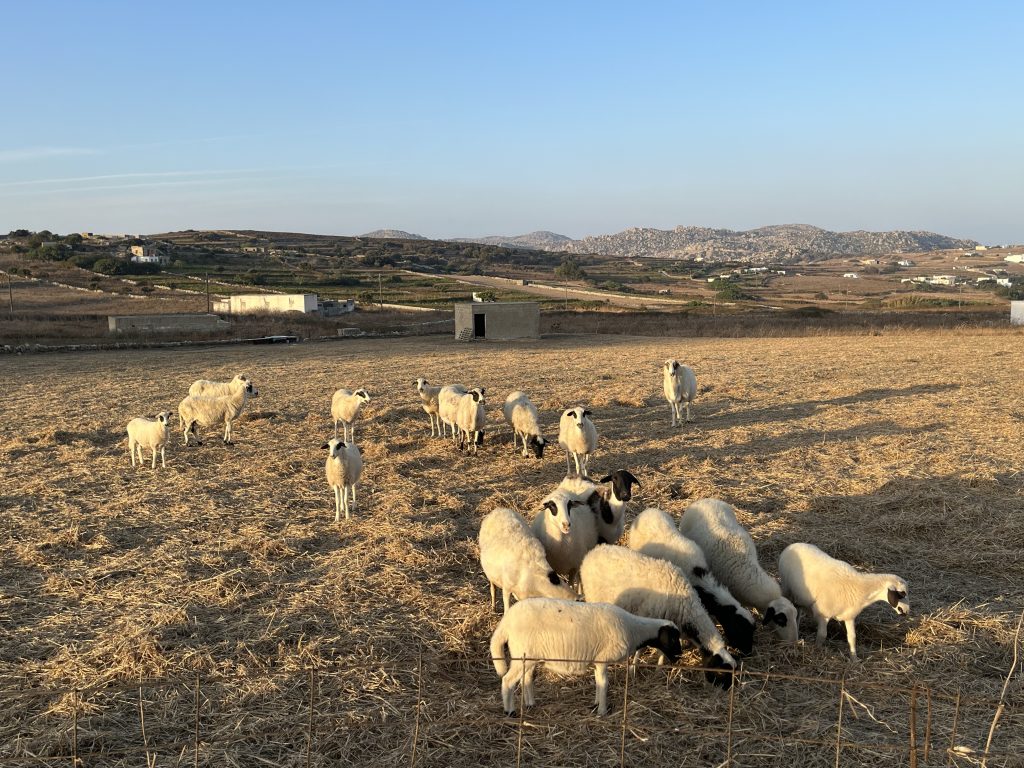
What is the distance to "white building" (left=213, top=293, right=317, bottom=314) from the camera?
236ft

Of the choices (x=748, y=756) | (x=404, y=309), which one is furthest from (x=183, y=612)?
(x=404, y=309)

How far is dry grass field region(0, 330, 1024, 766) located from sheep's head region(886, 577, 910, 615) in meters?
0.27

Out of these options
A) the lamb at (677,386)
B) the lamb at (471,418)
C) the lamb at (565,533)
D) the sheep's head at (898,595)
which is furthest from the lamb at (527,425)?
the sheep's head at (898,595)

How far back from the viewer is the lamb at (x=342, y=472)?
1102 cm

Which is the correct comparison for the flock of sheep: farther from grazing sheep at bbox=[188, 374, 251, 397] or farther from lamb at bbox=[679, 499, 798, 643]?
grazing sheep at bbox=[188, 374, 251, 397]

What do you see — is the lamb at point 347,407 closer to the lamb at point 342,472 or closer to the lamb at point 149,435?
the lamb at point 149,435

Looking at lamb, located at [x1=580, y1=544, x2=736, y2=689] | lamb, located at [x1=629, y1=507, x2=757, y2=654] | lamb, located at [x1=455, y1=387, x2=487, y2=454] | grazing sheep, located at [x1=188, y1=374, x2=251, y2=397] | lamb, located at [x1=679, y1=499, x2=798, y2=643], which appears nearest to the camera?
lamb, located at [x1=580, y1=544, x2=736, y2=689]

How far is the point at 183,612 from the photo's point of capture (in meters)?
7.57

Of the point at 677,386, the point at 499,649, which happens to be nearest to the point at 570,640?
the point at 499,649

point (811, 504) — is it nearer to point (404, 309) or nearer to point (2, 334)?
point (2, 334)

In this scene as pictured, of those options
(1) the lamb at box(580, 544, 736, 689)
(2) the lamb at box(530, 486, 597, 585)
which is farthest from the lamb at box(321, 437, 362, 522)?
(1) the lamb at box(580, 544, 736, 689)

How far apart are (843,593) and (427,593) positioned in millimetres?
4204

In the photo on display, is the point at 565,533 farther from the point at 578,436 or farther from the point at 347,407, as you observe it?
the point at 347,407

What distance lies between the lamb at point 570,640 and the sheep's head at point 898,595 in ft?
7.71
